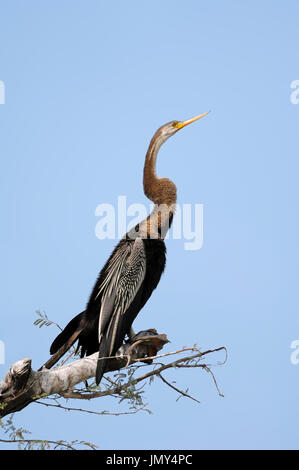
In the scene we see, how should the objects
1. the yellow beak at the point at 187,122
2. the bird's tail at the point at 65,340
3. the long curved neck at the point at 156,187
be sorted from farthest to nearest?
the yellow beak at the point at 187,122 < the long curved neck at the point at 156,187 < the bird's tail at the point at 65,340

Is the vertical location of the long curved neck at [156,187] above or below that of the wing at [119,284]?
above

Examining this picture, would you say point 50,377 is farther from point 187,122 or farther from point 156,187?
point 187,122

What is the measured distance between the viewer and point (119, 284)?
17.8 feet

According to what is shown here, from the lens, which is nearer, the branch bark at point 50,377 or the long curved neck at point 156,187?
the branch bark at point 50,377

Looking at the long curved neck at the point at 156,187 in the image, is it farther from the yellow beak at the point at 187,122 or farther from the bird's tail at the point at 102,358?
the bird's tail at the point at 102,358

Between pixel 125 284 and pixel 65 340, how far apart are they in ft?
2.12

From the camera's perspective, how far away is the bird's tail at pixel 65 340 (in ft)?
16.7

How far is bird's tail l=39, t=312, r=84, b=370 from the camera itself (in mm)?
5097

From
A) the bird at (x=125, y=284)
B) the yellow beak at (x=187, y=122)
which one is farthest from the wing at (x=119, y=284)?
the yellow beak at (x=187, y=122)

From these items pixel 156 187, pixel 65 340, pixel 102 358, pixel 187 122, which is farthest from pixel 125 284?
pixel 187 122

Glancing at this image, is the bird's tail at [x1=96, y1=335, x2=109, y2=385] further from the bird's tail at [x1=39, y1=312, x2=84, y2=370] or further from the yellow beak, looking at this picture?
the yellow beak
